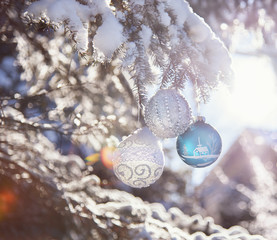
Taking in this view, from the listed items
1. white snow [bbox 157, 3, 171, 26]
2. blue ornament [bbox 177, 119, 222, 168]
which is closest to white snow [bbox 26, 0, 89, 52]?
white snow [bbox 157, 3, 171, 26]

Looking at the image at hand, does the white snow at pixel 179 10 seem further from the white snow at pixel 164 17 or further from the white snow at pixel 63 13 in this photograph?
the white snow at pixel 63 13

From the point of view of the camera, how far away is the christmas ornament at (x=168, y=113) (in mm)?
1595

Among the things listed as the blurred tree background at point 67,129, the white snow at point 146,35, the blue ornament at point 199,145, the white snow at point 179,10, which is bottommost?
the blurred tree background at point 67,129

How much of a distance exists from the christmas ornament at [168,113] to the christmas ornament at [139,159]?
144mm

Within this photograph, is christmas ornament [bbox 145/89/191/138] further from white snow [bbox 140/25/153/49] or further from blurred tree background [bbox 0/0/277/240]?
blurred tree background [bbox 0/0/277/240]

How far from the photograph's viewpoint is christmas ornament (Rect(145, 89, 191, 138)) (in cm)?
159

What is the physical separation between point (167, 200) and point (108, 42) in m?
6.22

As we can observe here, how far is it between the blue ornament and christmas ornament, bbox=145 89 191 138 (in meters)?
0.13

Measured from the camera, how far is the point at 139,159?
5.65 ft

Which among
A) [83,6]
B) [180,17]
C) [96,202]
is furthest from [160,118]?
[96,202]

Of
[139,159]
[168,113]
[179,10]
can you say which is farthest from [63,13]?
[139,159]

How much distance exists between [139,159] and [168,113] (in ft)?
1.12

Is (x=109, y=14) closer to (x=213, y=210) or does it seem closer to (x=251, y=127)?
(x=213, y=210)

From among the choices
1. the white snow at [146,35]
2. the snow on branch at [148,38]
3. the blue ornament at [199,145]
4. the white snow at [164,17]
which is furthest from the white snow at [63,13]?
the blue ornament at [199,145]
